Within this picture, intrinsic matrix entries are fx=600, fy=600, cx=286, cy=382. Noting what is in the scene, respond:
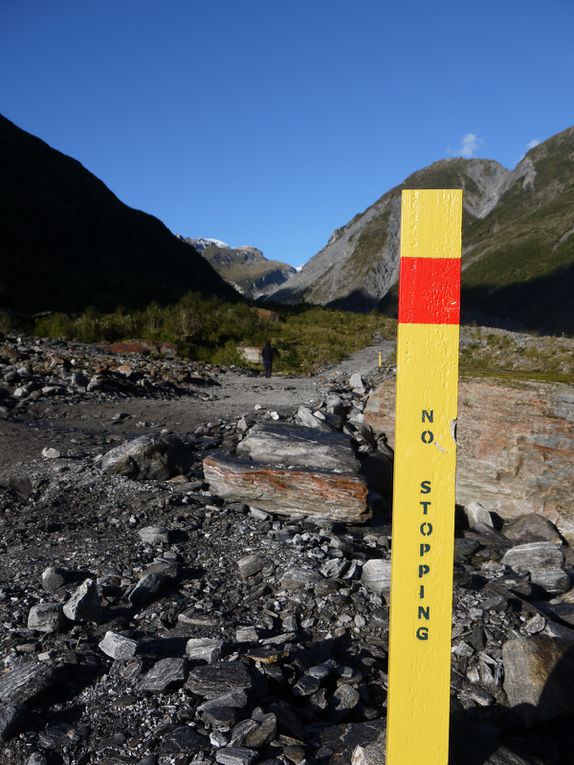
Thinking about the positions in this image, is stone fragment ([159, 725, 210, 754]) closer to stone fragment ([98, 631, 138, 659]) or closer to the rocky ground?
the rocky ground

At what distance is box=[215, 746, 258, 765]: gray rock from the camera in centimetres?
260

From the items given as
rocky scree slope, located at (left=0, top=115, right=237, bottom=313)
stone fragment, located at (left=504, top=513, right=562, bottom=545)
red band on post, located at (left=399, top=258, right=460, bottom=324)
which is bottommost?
stone fragment, located at (left=504, top=513, right=562, bottom=545)

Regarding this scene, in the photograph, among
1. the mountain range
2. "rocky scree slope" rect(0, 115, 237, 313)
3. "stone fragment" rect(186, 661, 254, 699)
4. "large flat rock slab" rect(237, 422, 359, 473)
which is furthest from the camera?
the mountain range

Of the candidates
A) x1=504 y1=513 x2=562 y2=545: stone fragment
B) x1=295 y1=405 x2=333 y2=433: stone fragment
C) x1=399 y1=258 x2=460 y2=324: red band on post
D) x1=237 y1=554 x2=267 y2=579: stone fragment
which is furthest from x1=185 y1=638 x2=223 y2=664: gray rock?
x1=295 y1=405 x2=333 y2=433: stone fragment

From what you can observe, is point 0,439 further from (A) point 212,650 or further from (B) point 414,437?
(B) point 414,437

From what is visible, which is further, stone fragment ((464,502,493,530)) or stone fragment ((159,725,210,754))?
stone fragment ((464,502,493,530))

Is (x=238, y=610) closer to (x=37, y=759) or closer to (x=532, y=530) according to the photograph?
(x=37, y=759)

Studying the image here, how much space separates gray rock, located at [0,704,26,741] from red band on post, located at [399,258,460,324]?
2522mm

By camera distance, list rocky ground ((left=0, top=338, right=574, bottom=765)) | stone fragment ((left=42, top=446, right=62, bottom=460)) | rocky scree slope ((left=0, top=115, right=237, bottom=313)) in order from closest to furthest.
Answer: rocky ground ((left=0, top=338, right=574, bottom=765)) → stone fragment ((left=42, top=446, right=62, bottom=460)) → rocky scree slope ((left=0, top=115, right=237, bottom=313))

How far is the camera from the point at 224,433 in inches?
371

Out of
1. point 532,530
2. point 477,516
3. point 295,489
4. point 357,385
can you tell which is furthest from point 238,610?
point 357,385

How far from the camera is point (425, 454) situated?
7.61 ft

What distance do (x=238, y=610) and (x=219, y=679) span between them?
1065 millimetres

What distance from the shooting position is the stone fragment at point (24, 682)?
2961mm
